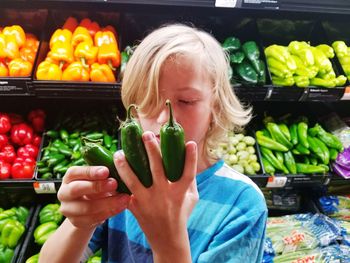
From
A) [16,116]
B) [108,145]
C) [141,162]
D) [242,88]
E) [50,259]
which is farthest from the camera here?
[16,116]

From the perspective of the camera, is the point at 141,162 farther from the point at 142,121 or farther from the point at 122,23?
the point at 122,23

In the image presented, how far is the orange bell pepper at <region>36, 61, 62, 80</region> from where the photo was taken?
152cm

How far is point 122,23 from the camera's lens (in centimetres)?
183

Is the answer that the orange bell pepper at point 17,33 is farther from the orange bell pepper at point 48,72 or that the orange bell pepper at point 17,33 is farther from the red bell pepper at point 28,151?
the red bell pepper at point 28,151

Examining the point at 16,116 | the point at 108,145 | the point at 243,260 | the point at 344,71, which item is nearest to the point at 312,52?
the point at 344,71

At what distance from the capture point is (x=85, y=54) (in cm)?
168

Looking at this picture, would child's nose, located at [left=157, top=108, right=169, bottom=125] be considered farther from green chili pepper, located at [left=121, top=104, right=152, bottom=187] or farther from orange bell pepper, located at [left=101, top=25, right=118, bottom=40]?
orange bell pepper, located at [left=101, top=25, right=118, bottom=40]

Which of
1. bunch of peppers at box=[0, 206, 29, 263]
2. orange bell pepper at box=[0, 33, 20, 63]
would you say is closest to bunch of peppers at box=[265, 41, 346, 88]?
orange bell pepper at box=[0, 33, 20, 63]

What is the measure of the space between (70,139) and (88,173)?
1.30 meters

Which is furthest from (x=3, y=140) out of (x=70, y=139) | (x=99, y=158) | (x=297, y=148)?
(x=297, y=148)

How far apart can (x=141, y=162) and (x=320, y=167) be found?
1.47 meters

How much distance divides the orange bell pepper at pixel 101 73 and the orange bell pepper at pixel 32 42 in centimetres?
41

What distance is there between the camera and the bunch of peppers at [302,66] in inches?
65.9

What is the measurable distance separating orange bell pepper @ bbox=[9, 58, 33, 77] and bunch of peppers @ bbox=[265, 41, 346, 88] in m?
1.23
